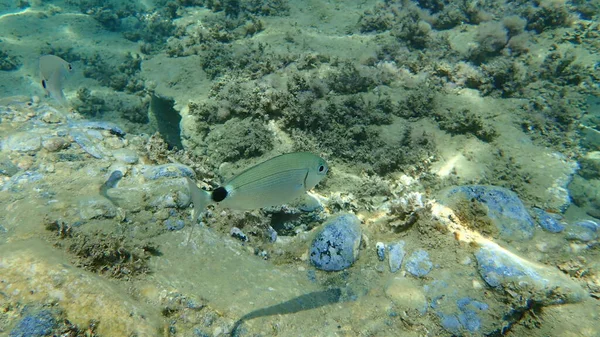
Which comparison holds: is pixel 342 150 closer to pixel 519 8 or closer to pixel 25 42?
pixel 519 8

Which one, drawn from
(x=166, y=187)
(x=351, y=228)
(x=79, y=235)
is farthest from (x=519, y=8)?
(x=79, y=235)

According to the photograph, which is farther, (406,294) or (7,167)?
(7,167)

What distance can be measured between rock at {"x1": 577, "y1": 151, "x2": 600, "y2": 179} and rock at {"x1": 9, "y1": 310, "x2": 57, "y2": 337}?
794 cm

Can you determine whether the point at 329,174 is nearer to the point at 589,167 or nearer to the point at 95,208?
the point at 95,208

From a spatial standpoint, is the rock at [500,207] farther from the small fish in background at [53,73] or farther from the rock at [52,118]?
the rock at [52,118]

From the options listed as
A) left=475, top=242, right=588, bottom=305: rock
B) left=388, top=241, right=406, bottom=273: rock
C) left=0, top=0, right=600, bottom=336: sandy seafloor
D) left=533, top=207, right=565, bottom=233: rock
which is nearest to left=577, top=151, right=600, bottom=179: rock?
left=0, top=0, right=600, bottom=336: sandy seafloor

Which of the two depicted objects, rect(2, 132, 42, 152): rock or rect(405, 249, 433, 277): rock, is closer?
rect(405, 249, 433, 277): rock

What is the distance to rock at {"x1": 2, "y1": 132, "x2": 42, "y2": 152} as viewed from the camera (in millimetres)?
4234

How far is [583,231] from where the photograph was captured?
3.42 m

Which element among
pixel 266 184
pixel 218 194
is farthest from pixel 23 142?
pixel 266 184

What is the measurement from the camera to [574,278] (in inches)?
122

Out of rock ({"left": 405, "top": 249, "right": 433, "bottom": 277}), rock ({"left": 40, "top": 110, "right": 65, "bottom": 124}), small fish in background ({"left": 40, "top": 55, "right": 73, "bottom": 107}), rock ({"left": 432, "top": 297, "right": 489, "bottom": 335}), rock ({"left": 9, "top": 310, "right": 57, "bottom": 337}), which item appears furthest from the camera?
rock ({"left": 40, "top": 110, "right": 65, "bottom": 124})

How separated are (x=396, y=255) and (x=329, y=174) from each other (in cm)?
180

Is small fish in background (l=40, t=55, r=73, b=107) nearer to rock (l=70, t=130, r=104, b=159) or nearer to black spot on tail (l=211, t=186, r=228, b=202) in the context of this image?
rock (l=70, t=130, r=104, b=159)
